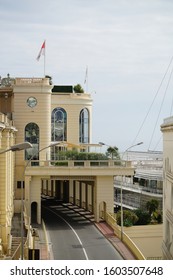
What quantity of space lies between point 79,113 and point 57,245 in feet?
55.4

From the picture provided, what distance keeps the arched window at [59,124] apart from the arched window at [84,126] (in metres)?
1.12

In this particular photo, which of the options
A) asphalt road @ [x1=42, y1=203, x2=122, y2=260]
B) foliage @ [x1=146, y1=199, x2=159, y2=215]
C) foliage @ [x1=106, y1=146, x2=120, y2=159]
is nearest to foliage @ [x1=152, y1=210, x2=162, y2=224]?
foliage @ [x1=146, y1=199, x2=159, y2=215]

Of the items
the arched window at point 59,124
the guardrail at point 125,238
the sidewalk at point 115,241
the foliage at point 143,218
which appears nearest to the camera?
the guardrail at point 125,238

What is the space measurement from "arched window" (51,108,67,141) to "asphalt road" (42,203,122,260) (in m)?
5.84

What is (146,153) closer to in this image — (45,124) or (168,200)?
(45,124)

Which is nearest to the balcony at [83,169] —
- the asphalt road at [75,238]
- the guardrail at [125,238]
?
the guardrail at [125,238]

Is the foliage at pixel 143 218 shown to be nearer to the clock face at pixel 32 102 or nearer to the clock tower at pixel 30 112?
the clock tower at pixel 30 112

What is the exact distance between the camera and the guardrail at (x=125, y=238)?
2532cm

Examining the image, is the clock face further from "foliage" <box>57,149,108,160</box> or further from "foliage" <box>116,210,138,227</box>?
"foliage" <box>116,210,138,227</box>

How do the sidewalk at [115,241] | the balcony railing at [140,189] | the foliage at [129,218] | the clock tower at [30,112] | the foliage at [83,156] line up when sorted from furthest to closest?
1. the balcony railing at [140,189]
2. the clock tower at [30,112]
3. the foliage at [83,156]
4. the foliage at [129,218]
5. the sidewalk at [115,241]

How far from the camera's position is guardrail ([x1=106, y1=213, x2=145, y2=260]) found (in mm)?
25319

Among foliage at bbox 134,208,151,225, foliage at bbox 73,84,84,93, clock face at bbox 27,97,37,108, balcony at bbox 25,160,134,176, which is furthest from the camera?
foliage at bbox 73,84,84,93
